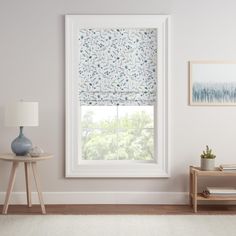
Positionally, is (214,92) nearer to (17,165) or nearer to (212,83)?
(212,83)

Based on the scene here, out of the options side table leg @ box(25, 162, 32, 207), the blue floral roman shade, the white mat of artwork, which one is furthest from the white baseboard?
the blue floral roman shade

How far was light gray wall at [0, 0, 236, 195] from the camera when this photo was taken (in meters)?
5.70

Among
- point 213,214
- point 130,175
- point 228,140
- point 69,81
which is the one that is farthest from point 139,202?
point 69,81

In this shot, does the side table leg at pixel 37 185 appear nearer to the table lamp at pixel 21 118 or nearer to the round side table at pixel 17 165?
the round side table at pixel 17 165

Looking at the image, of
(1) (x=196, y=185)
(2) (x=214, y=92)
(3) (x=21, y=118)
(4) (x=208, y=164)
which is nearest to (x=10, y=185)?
(3) (x=21, y=118)

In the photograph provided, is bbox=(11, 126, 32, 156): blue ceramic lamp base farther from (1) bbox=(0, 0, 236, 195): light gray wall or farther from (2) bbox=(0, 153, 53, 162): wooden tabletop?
(1) bbox=(0, 0, 236, 195): light gray wall

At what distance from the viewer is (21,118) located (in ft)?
17.0

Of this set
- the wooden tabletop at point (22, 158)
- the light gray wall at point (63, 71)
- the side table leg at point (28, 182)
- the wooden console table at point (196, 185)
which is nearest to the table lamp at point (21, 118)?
the wooden tabletop at point (22, 158)

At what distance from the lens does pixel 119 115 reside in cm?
587

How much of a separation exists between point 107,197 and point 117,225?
1022 mm

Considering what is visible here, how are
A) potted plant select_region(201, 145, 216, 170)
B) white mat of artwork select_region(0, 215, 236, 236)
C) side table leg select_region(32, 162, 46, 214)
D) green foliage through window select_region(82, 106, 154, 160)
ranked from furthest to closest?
1. green foliage through window select_region(82, 106, 154, 160)
2. potted plant select_region(201, 145, 216, 170)
3. side table leg select_region(32, 162, 46, 214)
4. white mat of artwork select_region(0, 215, 236, 236)

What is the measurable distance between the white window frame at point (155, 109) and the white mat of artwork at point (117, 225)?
29.9 inches

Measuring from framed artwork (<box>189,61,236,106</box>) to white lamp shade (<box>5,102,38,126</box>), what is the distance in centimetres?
197

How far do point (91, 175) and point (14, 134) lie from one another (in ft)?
3.57
